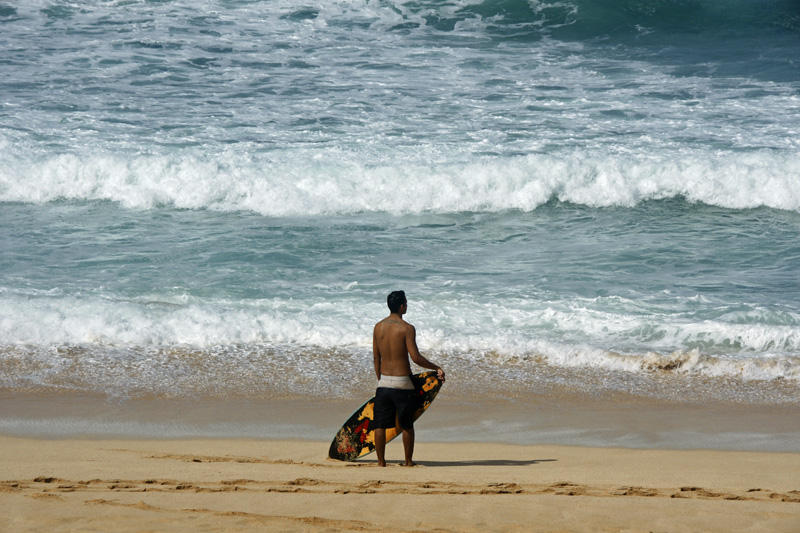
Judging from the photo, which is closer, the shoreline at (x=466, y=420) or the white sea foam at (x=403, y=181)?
the shoreline at (x=466, y=420)

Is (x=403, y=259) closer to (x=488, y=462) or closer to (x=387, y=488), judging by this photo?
(x=488, y=462)

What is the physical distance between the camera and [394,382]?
5887mm

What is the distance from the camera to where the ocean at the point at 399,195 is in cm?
827

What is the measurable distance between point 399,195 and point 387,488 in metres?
8.90

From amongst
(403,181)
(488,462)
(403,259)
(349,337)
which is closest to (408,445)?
(488,462)

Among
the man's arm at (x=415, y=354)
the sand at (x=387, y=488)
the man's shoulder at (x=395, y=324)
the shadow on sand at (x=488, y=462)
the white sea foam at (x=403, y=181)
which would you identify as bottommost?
the shadow on sand at (x=488, y=462)

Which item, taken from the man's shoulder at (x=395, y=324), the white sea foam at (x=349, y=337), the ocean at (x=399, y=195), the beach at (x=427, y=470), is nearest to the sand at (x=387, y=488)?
the beach at (x=427, y=470)

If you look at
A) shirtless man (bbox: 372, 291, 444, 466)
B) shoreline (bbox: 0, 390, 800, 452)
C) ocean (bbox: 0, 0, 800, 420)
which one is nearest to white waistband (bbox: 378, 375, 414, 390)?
shirtless man (bbox: 372, 291, 444, 466)

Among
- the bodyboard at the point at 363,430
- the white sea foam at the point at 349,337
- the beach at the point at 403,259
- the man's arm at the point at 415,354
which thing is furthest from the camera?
the white sea foam at the point at 349,337

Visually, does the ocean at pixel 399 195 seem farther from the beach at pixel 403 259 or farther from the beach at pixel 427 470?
the beach at pixel 427 470

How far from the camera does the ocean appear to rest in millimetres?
8273

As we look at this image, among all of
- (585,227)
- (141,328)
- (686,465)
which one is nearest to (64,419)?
(141,328)

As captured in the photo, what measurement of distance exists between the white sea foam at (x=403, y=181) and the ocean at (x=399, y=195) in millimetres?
45

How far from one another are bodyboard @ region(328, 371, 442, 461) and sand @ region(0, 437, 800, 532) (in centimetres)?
15
